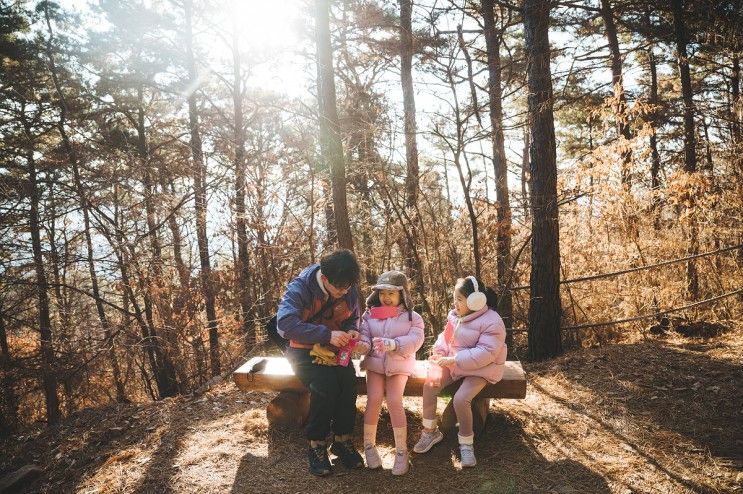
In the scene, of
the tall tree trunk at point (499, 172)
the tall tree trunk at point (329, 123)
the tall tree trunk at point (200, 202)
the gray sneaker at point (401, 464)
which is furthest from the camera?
the tall tree trunk at point (200, 202)

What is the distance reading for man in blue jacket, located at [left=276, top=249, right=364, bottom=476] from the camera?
3061 millimetres

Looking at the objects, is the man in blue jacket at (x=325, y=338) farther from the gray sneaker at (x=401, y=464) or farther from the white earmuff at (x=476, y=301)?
the white earmuff at (x=476, y=301)

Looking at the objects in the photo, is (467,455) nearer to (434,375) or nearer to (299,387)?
(434,375)

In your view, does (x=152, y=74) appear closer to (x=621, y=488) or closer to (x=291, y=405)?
(x=291, y=405)

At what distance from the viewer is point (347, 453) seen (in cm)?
319

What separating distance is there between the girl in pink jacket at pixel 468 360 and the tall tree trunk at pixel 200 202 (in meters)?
4.75

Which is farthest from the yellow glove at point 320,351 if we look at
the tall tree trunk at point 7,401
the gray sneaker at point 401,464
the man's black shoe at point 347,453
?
the tall tree trunk at point 7,401

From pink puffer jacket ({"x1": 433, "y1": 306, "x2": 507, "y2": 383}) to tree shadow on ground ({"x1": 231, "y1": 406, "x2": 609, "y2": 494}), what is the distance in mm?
607

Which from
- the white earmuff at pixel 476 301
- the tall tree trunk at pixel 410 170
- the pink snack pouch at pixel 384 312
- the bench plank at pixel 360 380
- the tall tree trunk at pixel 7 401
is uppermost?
the tall tree trunk at pixel 410 170

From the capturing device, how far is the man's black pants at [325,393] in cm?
312

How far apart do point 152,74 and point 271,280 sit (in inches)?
299

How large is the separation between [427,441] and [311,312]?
137cm

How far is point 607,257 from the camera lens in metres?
6.01

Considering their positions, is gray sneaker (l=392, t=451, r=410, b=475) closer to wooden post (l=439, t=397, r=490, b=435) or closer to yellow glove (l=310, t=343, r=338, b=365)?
wooden post (l=439, t=397, r=490, b=435)
